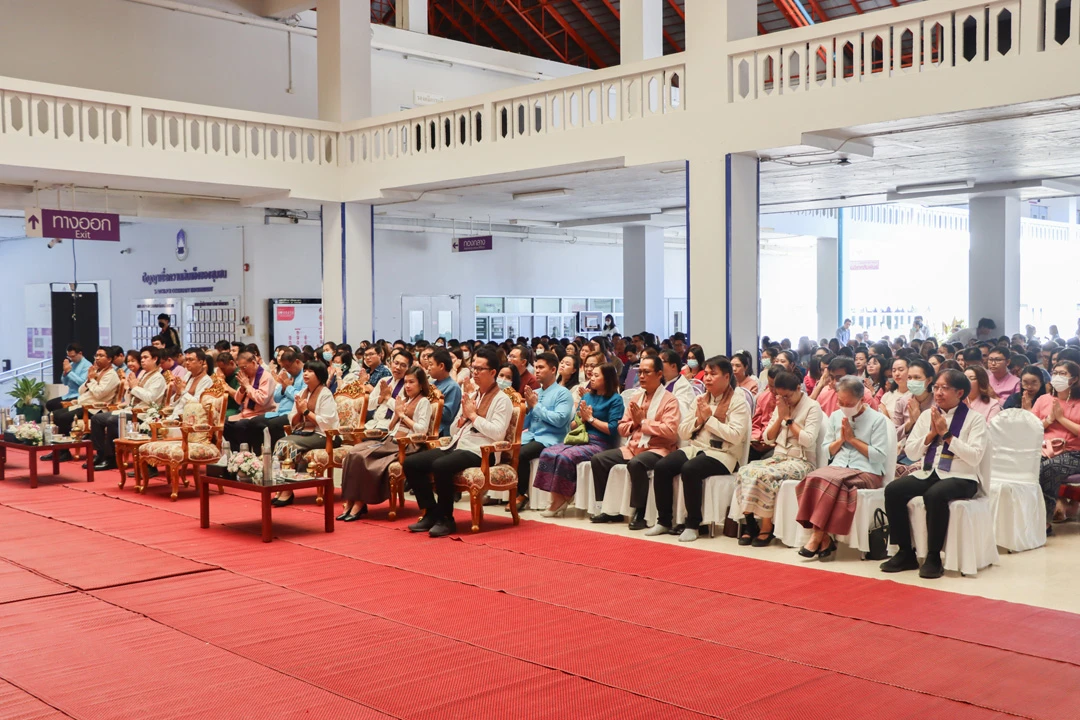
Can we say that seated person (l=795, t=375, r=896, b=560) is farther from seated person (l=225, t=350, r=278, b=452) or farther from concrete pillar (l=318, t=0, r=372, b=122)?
concrete pillar (l=318, t=0, r=372, b=122)

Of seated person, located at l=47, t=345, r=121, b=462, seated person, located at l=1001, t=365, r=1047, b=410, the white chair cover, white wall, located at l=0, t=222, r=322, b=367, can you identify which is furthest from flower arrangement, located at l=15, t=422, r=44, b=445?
seated person, located at l=1001, t=365, r=1047, b=410

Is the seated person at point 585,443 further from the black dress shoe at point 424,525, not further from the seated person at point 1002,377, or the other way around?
the seated person at point 1002,377

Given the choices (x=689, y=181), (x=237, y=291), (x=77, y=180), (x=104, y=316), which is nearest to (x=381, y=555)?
(x=689, y=181)

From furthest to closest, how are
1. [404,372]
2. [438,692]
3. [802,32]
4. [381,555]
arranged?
[802,32] < [404,372] < [381,555] < [438,692]

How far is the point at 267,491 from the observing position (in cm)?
746

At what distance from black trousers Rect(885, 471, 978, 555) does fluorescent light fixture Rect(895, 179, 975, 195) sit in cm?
1047

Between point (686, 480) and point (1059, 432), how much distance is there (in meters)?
2.96

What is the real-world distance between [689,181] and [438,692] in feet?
26.2

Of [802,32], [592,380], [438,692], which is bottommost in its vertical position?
[438,692]

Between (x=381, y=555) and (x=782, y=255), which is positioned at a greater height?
(x=782, y=255)

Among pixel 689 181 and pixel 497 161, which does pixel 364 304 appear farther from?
pixel 689 181

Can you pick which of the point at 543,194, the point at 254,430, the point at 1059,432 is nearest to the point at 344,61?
the point at 543,194

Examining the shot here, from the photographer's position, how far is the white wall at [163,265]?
18.4 m

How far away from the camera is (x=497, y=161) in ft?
43.6
